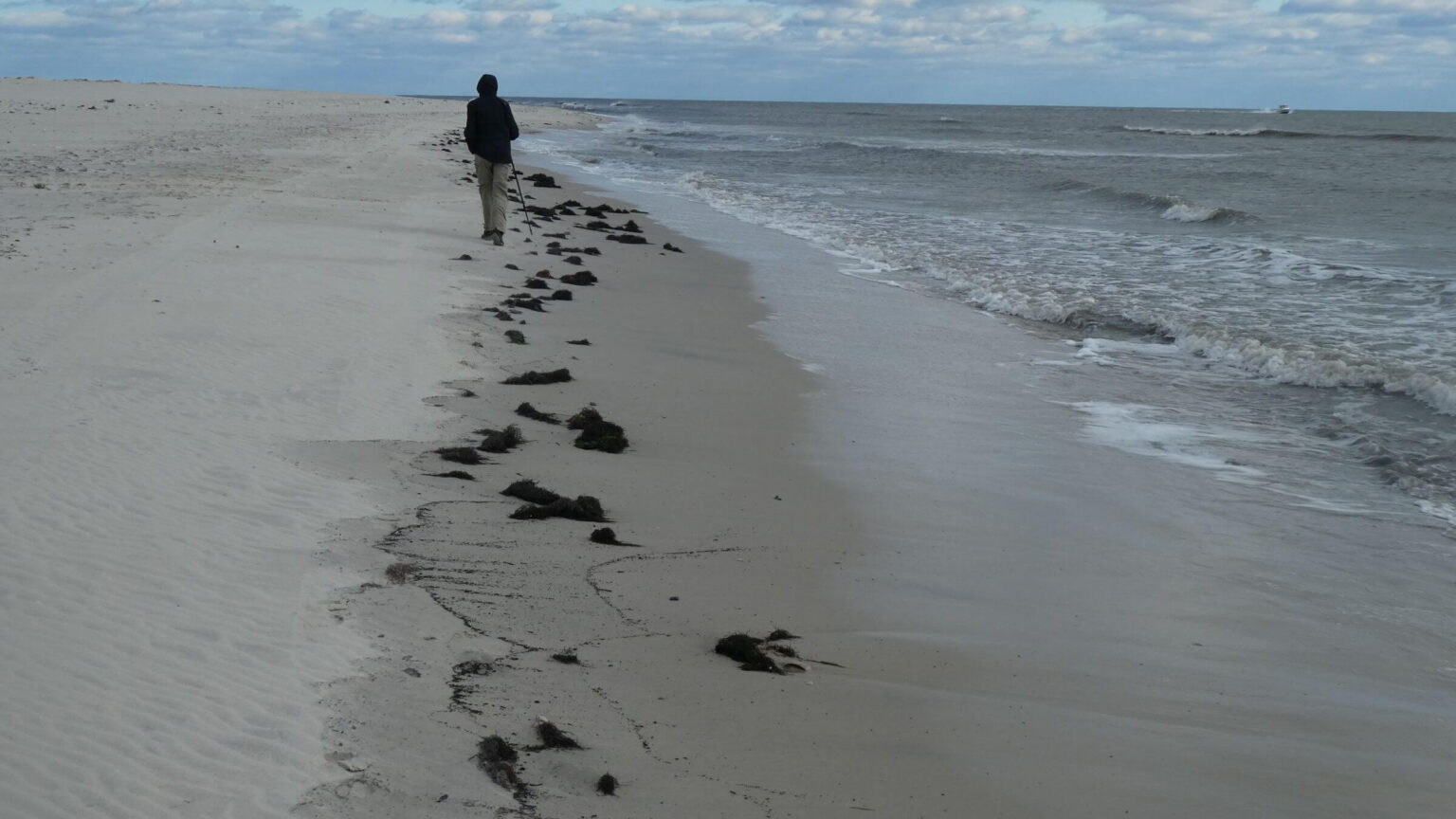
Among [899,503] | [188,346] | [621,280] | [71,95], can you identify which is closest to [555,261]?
[621,280]

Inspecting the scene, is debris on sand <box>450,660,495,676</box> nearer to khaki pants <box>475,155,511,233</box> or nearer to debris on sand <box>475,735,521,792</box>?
debris on sand <box>475,735,521,792</box>

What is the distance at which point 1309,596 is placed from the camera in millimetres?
4656

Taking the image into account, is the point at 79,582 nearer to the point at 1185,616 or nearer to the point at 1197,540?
the point at 1185,616

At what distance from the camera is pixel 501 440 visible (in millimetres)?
5727

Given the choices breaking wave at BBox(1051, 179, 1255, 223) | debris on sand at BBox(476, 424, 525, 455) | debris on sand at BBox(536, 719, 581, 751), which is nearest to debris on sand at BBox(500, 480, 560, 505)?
debris on sand at BBox(476, 424, 525, 455)

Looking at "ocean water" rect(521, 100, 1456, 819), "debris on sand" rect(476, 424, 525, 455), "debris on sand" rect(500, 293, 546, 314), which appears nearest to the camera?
"ocean water" rect(521, 100, 1456, 819)

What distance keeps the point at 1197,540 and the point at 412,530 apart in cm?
340

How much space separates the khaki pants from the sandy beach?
3.91 metres

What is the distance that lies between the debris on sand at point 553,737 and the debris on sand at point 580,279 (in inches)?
306

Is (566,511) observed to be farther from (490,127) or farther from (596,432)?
(490,127)

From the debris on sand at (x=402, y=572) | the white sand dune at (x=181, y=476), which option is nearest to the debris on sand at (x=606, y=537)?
the debris on sand at (x=402, y=572)

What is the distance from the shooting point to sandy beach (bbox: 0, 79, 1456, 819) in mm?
3096

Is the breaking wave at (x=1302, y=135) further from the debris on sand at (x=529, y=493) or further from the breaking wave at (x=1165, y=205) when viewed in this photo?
the debris on sand at (x=529, y=493)

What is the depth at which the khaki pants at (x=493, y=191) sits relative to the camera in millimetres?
12461
